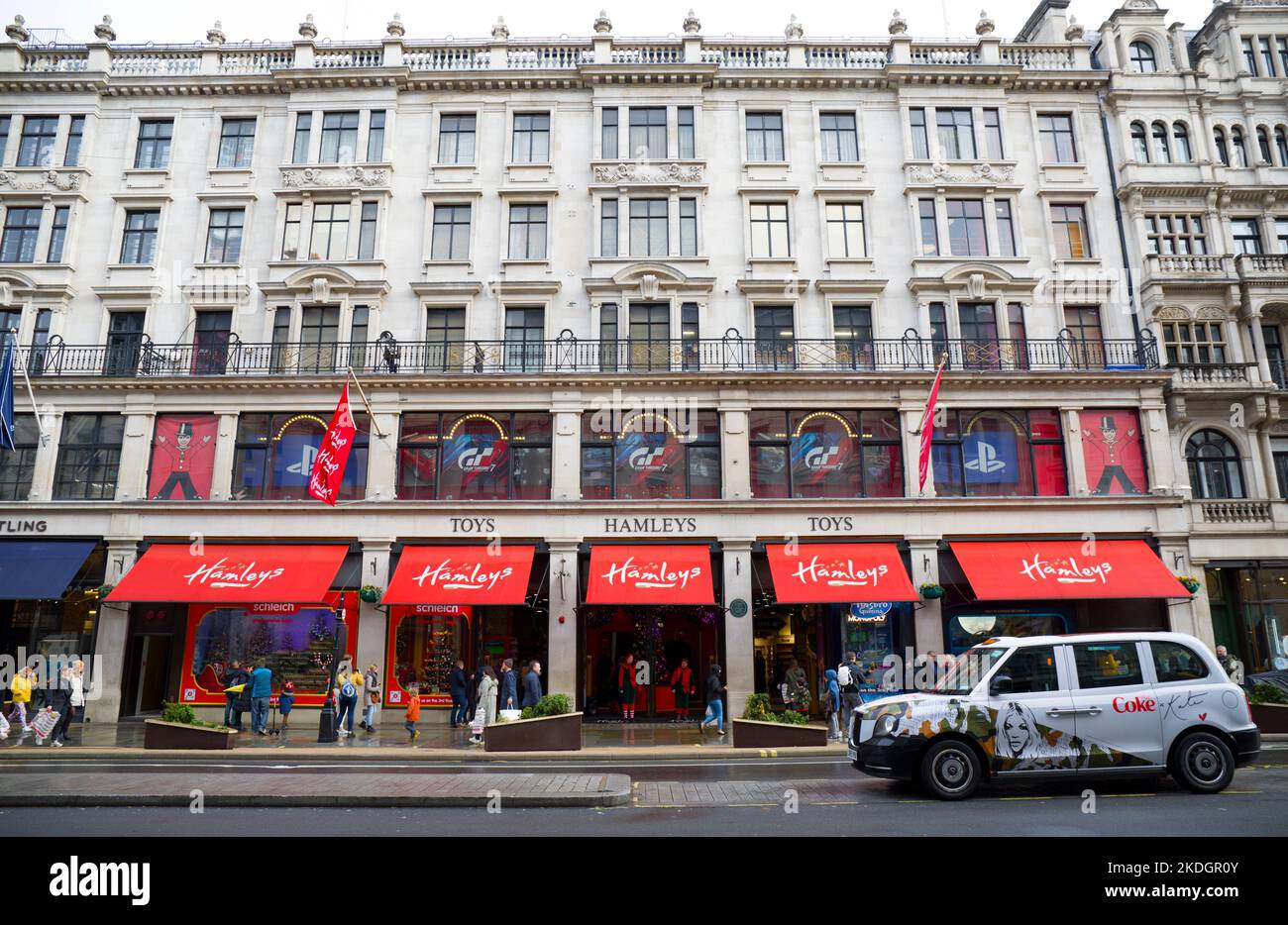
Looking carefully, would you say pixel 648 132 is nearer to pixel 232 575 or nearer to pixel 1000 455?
pixel 1000 455

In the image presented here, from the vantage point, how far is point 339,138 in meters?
26.3

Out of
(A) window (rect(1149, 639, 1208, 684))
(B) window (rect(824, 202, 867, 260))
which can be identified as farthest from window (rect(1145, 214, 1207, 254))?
(A) window (rect(1149, 639, 1208, 684))

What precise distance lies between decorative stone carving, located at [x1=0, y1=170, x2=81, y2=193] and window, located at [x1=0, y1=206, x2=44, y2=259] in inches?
25.7

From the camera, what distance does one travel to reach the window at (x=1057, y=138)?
26.2 metres

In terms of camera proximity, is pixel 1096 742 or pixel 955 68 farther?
pixel 955 68

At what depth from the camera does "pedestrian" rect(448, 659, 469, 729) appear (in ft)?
69.6

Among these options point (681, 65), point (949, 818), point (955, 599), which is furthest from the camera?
point (681, 65)

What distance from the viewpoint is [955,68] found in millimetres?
25969

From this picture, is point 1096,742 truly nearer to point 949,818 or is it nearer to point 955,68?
point 949,818

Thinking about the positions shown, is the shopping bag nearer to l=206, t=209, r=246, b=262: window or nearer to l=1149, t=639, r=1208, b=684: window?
l=206, t=209, r=246, b=262: window

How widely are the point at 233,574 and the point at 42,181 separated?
15.4 m

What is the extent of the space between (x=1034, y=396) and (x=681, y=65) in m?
15.4

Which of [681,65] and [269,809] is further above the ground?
[681,65]
